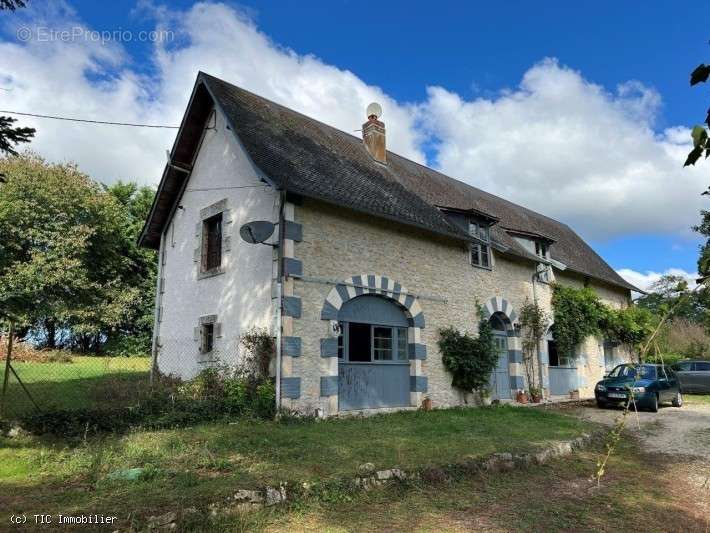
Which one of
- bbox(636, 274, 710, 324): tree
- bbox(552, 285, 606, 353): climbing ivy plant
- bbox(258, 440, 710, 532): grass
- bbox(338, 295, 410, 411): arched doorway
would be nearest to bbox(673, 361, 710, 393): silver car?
bbox(552, 285, 606, 353): climbing ivy plant

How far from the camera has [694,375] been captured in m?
20.0

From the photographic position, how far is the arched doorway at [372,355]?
10.9m

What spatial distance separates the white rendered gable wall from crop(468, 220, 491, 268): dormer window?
6.57 m

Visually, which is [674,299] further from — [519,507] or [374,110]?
[374,110]

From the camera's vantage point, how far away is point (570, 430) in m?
9.55

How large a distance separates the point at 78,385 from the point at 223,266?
4620 mm

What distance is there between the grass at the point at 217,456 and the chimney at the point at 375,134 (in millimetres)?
8893

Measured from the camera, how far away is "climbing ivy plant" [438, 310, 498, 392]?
12.7 metres

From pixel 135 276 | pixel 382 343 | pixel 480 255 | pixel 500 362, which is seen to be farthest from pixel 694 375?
pixel 135 276

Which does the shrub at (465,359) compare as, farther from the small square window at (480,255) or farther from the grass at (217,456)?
the grass at (217,456)

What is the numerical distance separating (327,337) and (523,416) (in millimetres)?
4933

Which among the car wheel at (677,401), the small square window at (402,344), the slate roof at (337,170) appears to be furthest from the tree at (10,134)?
the car wheel at (677,401)

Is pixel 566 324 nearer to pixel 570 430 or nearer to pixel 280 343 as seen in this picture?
pixel 570 430

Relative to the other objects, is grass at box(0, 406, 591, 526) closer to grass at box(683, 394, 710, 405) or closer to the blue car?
the blue car
